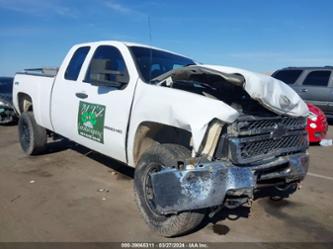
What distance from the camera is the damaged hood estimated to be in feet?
11.6

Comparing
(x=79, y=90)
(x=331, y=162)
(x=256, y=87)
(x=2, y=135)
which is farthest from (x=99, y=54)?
(x=2, y=135)

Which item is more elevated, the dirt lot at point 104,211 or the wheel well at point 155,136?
the wheel well at point 155,136

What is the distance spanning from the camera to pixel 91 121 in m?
4.83

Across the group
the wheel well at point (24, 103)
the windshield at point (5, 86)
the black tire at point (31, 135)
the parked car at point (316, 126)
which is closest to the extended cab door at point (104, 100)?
the black tire at point (31, 135)

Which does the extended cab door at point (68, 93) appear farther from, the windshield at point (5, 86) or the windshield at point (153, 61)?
the windshield at point (5, 86)

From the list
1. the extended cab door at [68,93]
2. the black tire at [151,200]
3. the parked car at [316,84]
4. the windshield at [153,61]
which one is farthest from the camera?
the parked car at [316,84]

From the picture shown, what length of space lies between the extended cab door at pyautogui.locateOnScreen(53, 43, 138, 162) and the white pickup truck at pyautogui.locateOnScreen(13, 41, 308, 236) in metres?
0.01

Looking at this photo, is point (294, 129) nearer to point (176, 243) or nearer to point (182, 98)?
point (182, 98)

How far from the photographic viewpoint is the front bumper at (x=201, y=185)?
3.19 metres

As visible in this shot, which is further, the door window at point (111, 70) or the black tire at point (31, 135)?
the black tire at point (31, 135)

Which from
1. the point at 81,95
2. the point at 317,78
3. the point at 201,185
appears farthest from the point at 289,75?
the point at 201,185

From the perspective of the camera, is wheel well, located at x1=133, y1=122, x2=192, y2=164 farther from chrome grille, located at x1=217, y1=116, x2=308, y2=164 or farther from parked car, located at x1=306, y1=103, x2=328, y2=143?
parked car, located at x1=306, y1=103, x2=328, y2=143

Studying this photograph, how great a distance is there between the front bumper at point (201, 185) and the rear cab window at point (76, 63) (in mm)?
2747

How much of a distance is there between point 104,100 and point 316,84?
31.1ft
